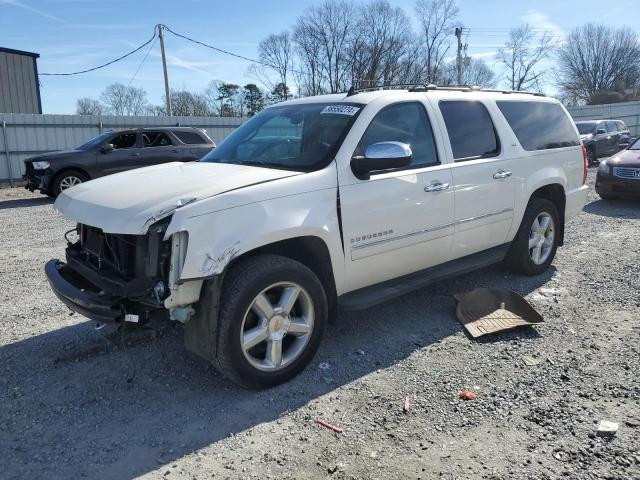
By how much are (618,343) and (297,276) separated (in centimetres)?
261

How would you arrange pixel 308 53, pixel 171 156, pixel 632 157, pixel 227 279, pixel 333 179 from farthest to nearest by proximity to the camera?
1. pixel 308 53
2. pixel 171 156
3. pixel 632 157
4. pixel 333 179
5. pixel 227 279

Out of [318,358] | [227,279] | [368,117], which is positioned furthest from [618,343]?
[227,279]

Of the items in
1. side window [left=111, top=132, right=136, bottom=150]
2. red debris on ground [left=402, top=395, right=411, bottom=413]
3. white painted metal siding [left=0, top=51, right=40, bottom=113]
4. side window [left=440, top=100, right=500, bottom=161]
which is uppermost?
white painted metal siding [left=0, top=51, right=40, bottom=113]

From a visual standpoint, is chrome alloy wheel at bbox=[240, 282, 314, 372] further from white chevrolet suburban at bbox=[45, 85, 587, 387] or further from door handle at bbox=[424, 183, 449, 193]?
door handle at bbox=[424, 183, 449, 193]

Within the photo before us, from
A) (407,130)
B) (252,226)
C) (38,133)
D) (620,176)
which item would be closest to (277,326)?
(252,226)

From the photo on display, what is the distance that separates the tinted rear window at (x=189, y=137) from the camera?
45.0ft

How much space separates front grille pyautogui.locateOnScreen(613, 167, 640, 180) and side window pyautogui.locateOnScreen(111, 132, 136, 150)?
10827 millimetres

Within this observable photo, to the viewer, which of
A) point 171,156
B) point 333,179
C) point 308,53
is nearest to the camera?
point 333,179

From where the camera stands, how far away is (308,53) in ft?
149

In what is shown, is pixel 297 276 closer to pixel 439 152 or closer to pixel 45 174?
pixel 439 152

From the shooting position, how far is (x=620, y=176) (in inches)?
397

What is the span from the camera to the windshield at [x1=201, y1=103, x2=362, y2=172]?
12.6 ft

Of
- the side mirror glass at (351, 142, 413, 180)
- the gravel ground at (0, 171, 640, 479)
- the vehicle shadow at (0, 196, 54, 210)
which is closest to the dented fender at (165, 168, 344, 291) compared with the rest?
the side mirror glass at (351, 142, 413, 180)

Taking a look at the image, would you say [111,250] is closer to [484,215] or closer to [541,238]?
[484,215]
